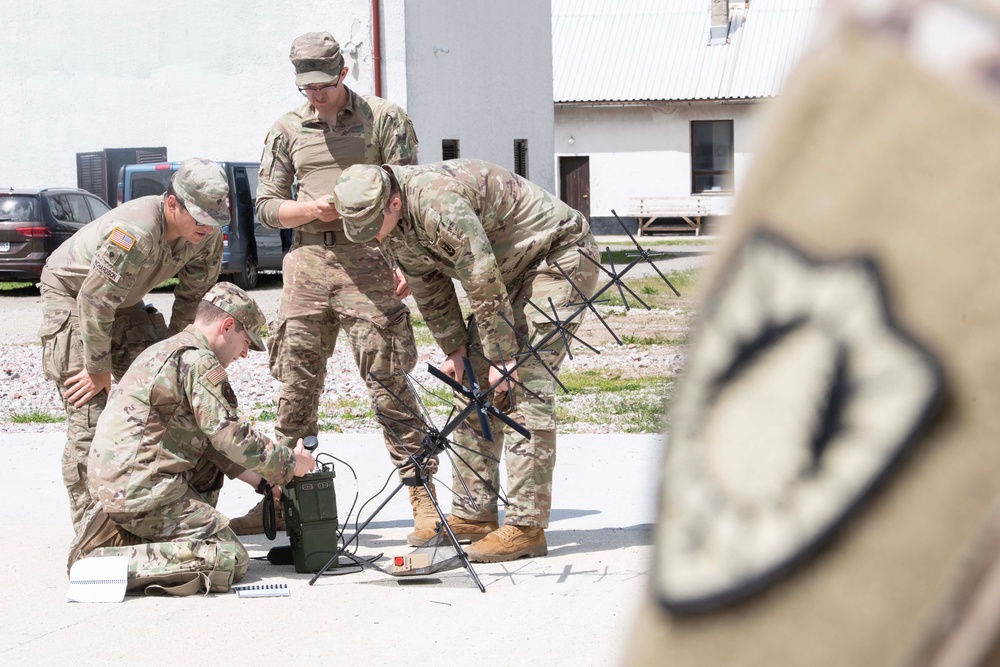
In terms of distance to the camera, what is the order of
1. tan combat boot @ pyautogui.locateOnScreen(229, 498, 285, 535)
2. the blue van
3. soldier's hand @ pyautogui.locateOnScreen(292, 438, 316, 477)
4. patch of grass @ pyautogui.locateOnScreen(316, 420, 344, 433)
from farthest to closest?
the blue van
patch of grass @ pyautogui.locateOnScreen(316, 420, 344, 433)
tan combat boot @ pyautogui.locateOnScreen(229, 498, 285, 535)
soldier's hand @ pyautogui.locateOnScreen(292, 438, 316, 477)

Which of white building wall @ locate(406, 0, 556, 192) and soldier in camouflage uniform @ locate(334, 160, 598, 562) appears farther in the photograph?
white building wall @ locate(406, 0, 556, 192)

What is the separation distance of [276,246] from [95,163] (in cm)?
486

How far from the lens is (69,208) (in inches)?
725

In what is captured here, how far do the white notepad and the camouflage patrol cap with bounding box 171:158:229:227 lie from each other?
140 cm

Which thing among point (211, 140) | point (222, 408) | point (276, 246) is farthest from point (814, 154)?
point (211, 140)

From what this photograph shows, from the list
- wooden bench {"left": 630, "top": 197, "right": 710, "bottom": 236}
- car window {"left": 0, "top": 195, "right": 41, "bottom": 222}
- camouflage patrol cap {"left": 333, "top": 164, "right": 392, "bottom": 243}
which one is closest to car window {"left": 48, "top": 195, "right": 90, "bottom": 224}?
car window {"left": 0, "top": 195, "right": 41, "bottom": 222}

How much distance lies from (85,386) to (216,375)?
3.00ft

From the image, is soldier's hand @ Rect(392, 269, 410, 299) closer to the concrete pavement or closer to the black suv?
the concrete pavement

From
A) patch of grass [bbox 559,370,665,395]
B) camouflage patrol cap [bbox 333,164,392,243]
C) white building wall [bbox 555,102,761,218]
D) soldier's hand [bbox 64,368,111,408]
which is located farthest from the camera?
white building wall [bbox 555,102,761,218]

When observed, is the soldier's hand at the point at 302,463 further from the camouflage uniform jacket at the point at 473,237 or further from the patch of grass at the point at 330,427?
the patch of grass at the point at 330,427

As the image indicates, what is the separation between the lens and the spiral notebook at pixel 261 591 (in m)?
4.64

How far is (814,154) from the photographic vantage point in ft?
1.58

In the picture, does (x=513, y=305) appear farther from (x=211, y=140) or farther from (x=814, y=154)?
(x=211, y=140)

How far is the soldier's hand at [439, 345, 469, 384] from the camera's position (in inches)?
198
